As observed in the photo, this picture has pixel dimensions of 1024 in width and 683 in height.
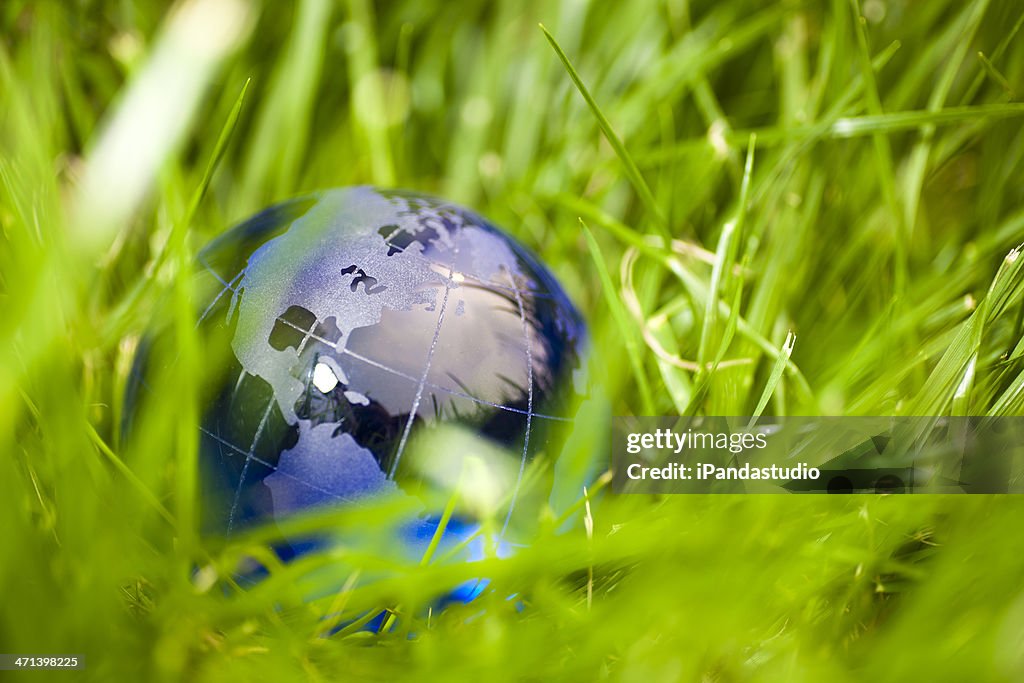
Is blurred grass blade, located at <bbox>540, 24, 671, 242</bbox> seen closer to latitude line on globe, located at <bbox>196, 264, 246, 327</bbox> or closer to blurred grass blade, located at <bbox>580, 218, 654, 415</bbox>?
blurred grass blade, located at <bbox>580, 218, 654, 415</bbox>

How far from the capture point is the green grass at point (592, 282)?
694 millimetres

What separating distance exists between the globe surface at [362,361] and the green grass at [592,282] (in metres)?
0.05

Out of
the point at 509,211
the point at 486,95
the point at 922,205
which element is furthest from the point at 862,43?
the point at 486,95

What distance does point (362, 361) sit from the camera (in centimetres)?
77

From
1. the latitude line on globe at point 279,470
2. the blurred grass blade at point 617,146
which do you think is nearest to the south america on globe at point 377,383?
the latitude line on globe at point 279,470

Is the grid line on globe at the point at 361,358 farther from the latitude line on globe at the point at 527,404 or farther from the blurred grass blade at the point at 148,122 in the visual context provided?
the blurred grass blade at the point at 148,122

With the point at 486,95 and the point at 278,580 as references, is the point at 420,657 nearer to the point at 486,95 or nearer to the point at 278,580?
the point at 278,580

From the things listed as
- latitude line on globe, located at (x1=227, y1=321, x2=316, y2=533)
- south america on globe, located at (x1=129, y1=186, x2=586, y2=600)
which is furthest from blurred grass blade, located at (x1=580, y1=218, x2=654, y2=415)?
latitude line on globe, located at (x1=227, y1=321, x2=316, y2=533)

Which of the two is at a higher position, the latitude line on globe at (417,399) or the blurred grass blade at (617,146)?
the blurred grass blade at (617,146)

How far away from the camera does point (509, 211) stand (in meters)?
1.39

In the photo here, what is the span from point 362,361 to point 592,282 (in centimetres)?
63

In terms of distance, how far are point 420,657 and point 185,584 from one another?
0.22m

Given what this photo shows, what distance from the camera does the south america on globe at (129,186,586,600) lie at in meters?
0.76

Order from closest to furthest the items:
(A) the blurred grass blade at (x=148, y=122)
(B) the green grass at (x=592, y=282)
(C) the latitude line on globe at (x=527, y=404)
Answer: (B) the green grass at (x=592, y=282) → (C) the latitude line on globe at (x=527, y=404) → (A) the blurred grass blade at (x=148, y=122)
